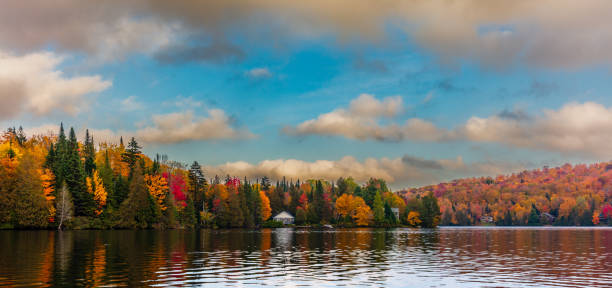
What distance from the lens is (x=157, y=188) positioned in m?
146

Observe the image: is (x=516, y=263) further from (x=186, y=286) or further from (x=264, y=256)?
(x=186, y=286)

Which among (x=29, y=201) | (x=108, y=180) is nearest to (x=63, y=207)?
(x=29, y=201)

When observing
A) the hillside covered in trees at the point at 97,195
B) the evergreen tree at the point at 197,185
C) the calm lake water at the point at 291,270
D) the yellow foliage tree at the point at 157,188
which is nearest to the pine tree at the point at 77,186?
the hillside covered in trees at the point at 97,195

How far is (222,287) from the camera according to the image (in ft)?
93.5

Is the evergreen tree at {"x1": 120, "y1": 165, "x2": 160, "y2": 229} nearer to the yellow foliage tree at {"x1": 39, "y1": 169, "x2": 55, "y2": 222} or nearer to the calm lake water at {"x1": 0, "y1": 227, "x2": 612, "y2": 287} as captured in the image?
the yellow foliage tree at {"x1": 39, "y1": 169, "x2": 55, "y2": 222}

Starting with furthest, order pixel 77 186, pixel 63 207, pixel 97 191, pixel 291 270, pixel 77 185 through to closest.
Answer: pixel 97 191 → pixel 77 185 → pixel 77 186 → pixel 63 207 → pixel 291 270

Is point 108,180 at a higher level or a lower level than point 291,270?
higher

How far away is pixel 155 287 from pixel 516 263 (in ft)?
105

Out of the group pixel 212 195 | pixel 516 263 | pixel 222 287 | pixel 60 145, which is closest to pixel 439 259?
pixel 516 263

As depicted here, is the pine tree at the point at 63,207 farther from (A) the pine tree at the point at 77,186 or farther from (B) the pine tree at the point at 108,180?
(B) the pine tree at the point at 108,180

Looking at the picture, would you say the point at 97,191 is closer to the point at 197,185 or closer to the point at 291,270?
the point at 197,185

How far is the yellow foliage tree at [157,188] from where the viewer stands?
143m

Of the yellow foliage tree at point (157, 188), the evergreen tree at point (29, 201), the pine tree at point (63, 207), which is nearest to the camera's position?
the evergreen tree at point (29, 201)

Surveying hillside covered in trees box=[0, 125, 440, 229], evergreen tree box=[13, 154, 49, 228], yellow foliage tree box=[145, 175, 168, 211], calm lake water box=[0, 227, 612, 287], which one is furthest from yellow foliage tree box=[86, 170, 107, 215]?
calm lake water box=[0, 227, 612, 287]
